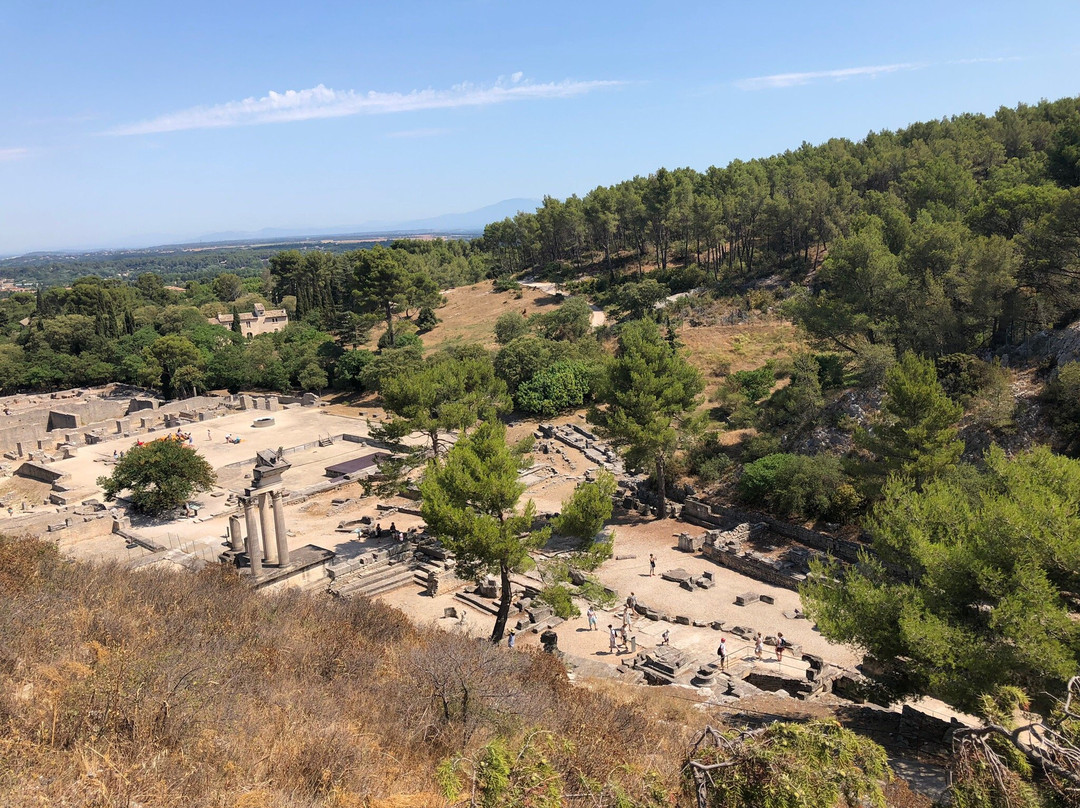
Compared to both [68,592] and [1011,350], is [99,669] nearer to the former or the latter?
[68,592]

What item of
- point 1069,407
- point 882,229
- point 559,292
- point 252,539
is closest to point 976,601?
point 1069,407

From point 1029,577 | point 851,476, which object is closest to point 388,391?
point 851,476

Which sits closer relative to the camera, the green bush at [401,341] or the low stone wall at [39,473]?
the low stone wall at [39,473]

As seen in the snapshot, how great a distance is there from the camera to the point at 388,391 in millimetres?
29703

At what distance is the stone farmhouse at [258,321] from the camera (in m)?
81.3

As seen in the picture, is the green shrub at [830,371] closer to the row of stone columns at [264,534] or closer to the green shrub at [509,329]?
the row of stone columns at [264,534]

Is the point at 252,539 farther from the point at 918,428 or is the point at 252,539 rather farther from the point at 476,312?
the point at 476,312

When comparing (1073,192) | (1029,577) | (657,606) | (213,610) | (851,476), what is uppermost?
(1073,192)

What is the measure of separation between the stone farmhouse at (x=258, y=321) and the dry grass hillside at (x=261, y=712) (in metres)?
70.9

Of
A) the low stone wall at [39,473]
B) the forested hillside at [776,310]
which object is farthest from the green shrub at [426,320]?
the low stone wall at [39,473]

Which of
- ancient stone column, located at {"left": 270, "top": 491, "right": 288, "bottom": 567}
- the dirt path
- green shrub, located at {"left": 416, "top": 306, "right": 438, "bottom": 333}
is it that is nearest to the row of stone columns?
ancient stone column, located at {"left": 270, "top": 491, "right": 288, "bottom": 567}

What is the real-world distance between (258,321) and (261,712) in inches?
3146

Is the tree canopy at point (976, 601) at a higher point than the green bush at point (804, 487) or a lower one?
higher

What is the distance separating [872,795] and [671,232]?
2598 inches
